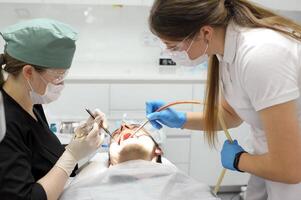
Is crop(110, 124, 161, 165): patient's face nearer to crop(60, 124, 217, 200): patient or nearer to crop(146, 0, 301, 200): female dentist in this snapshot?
crop(60, 124, 217, 200): patient

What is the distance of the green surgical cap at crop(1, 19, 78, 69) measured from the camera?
135 cm

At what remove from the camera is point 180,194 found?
1.44 meters

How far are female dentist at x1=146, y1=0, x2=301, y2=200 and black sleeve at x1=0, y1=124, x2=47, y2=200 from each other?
0.61 meters

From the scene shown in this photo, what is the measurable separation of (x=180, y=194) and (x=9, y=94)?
2.47ft

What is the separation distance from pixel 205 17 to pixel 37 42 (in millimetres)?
619

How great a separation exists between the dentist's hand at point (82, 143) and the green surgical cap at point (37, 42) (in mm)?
317

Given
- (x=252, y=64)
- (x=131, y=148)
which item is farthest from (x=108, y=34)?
(x=252, y=64)

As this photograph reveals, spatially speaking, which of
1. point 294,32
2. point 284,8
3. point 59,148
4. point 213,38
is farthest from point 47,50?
point 284,8

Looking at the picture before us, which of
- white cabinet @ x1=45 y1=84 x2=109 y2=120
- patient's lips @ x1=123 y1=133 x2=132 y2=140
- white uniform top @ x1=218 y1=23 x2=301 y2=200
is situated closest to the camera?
white uniform top @ x1=218 y1=23 x2=301 y2=200

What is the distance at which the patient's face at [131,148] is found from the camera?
5.76 feet

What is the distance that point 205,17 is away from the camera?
3.91 feet

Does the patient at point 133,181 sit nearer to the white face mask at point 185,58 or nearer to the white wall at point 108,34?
the white face mask at point 185,58

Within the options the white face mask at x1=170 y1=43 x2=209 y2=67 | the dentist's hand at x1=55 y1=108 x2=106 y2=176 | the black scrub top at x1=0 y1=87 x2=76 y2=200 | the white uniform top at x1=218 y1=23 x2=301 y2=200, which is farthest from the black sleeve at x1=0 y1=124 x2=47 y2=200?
the white uniform top at x1=218 y1=23 x2=301 y2=200

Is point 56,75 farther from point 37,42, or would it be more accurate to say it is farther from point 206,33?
point 206,33
